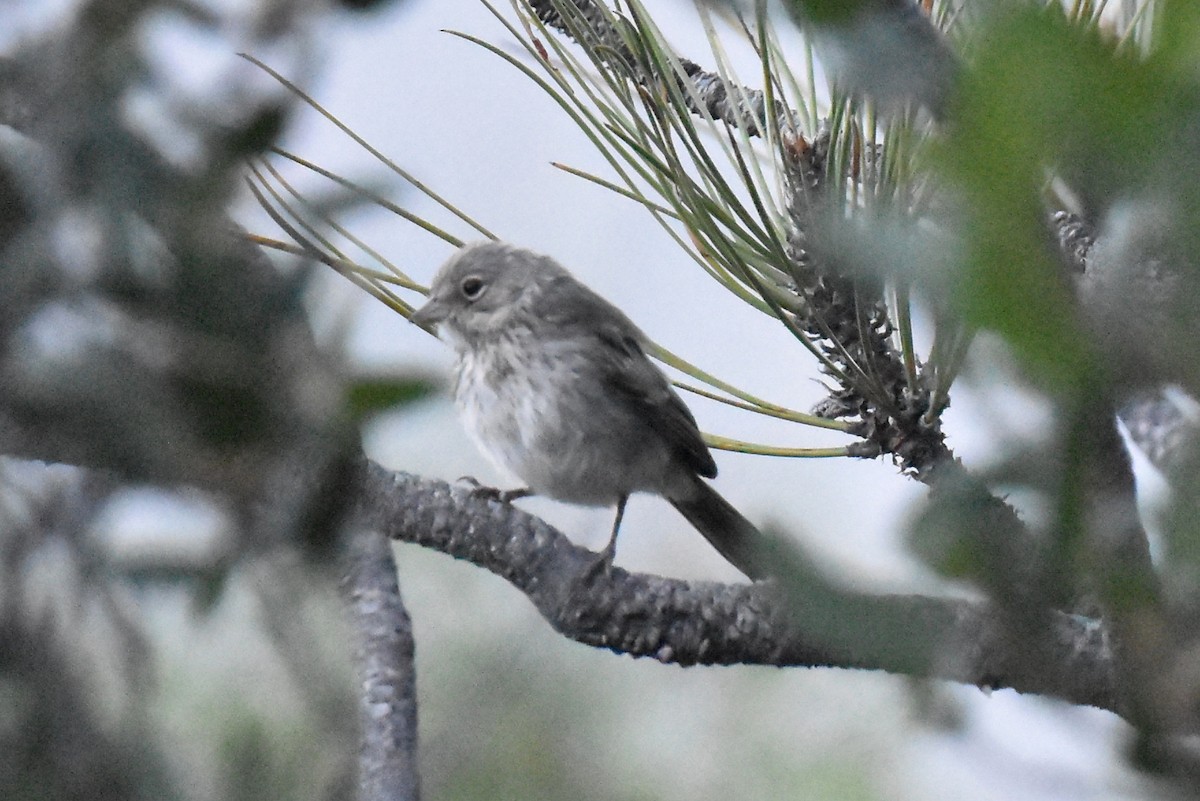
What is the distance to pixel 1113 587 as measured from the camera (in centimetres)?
31

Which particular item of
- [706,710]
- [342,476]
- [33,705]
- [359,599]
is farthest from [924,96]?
[706,710]

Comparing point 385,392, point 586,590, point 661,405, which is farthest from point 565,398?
point 385,392

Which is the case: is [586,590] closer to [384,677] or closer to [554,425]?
[384,677]

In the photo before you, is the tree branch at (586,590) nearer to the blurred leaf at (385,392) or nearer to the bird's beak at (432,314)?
the blurred leaf at (385,392)

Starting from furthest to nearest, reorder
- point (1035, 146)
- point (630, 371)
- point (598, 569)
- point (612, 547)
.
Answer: point (630, 371), point (612, 547), point (598, 569), point (1035, 146)

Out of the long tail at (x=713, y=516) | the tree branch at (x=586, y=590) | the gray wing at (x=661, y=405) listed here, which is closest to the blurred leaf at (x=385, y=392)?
the tree branch at (x=586, y=590)

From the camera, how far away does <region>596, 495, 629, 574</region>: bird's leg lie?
3.93 ft

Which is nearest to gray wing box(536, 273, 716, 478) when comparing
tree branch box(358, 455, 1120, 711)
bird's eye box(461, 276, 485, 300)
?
bird's eye box(461, 276, 485, 300)

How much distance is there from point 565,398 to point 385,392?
5.45 ft

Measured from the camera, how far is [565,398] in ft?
6.89

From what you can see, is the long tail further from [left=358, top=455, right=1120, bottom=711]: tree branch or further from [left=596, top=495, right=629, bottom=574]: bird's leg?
[left=358, top=455, right=1120, bottom=711]: tree branch

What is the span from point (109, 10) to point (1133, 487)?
15.3 inches

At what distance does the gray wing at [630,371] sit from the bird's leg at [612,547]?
131mm

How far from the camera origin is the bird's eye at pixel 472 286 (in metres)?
2.29
